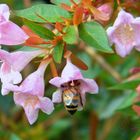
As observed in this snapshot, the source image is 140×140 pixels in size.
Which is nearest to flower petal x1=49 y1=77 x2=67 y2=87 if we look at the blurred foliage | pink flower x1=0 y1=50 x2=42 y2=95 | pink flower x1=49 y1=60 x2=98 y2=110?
pink flower x1=49 y1=60 x2=98 y2=110

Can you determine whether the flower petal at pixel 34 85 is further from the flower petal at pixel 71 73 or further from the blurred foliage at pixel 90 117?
the blurred foliage at pixel 90 117

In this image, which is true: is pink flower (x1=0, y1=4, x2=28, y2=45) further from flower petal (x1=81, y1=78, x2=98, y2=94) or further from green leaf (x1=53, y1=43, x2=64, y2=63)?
flower petal (x1=81, y1=78, x2=98, y2=94)

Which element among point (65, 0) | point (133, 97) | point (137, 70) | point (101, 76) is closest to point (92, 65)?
point (101, 76)

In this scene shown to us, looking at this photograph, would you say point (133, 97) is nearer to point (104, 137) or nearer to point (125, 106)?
point (125, 106)

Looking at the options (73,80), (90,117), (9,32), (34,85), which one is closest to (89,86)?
(73,80)

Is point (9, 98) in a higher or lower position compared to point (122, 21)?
lower

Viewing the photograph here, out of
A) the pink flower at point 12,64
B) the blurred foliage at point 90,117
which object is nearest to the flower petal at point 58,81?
the pink flower at point 12,64

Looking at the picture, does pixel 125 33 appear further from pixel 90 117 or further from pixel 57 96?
pixel 90 117
